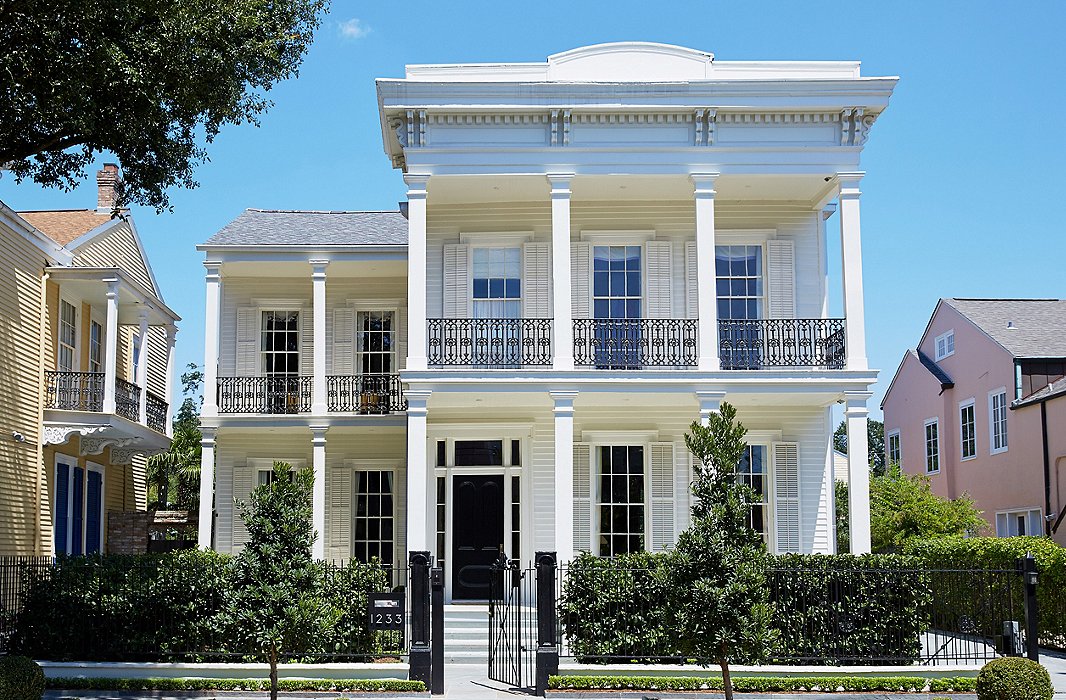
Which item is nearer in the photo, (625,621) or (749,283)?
(625,621)

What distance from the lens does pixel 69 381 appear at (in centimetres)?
2264

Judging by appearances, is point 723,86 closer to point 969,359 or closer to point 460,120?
point 460,120

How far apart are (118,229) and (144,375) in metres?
3.37

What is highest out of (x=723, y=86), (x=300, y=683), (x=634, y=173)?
(x=723, y=86)

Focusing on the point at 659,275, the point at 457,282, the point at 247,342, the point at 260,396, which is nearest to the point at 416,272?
the point at 457,282

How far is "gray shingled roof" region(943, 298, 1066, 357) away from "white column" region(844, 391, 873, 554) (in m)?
9.97

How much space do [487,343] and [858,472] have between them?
20.8 feet

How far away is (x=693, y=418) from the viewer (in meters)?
21.2

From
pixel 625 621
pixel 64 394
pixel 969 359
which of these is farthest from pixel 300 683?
pixel 969 359

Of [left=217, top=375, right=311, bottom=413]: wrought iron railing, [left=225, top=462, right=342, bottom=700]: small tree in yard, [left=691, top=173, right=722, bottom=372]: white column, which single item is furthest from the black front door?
[left=225, top=462, right=342, bottom=700]: small tree in yard

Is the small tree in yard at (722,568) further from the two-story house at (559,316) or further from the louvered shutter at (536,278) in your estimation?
the louvered shutter at (536,278)

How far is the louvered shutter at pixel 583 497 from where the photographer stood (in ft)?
67.8

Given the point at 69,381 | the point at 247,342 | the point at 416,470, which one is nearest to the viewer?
the point at 416,470

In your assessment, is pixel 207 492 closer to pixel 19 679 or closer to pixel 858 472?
pixel 19 679
